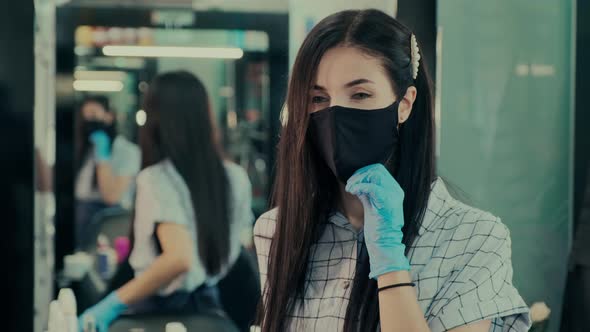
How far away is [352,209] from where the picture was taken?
1771 millimetres

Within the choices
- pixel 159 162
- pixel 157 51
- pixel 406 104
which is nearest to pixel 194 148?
pixel 159 162

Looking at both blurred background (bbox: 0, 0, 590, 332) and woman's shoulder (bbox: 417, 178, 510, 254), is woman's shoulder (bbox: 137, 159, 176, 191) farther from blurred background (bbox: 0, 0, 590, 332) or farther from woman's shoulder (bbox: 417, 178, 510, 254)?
woman's shoulder (bbox: 417, 178, 510, 254)

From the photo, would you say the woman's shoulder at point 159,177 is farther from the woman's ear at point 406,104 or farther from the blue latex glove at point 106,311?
the woman's ear at point 406,104

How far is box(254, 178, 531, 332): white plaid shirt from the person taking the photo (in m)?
1.57

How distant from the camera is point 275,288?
1740mm

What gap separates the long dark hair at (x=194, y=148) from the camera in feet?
9.64

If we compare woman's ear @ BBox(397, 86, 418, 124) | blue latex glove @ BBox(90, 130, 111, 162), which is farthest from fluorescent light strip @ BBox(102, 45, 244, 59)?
woman's ear @ BBox(397, 86, 418, 124)

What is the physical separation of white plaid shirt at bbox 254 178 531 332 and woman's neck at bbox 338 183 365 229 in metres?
0.02

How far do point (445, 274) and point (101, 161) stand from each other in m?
1.70

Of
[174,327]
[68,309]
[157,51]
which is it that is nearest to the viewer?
[68,309]

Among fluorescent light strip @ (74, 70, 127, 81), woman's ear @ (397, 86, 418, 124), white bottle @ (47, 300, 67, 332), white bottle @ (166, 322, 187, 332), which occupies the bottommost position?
white bottle @ (166, 322, 187, 332)

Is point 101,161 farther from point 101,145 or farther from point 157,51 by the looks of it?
point 157,51

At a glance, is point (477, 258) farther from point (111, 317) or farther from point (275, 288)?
point (111, 317)

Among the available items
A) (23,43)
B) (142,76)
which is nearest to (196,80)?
(142,76)
